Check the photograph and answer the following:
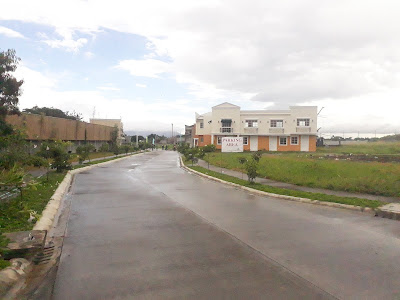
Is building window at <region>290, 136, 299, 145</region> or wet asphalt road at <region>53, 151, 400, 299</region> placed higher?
building window at <region>290, 136, 299, 145</region>

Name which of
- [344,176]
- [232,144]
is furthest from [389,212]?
[232,144]

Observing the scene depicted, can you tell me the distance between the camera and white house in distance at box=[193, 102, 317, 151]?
150 ft

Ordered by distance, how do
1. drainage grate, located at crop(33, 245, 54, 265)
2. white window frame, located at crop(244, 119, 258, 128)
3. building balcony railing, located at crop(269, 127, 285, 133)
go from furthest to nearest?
white window frame, located at crop(244, 119, 258, 128) < building balcony railing, located at crop(269, 127, 285, 133) < drainage grate, located at crop(33, 245, 54, 265)

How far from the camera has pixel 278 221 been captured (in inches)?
312

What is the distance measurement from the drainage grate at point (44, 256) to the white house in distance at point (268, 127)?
41457 mm

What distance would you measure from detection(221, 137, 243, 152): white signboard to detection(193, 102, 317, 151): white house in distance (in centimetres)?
2262

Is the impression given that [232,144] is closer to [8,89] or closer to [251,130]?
[8,89]

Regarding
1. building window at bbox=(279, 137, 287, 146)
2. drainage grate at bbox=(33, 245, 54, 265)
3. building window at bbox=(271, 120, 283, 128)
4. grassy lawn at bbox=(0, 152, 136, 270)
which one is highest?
building window at bbox=(271, 120, 283, 128)

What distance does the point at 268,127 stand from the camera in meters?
46.5

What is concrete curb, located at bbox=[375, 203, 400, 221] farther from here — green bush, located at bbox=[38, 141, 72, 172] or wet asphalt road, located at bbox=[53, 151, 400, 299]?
green bush, located at bbox=[38, 141, 72, 172]

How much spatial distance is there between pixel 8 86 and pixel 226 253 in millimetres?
15227

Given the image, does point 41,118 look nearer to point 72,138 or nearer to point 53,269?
point 72,138

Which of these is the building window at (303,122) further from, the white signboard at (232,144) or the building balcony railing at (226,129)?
the white signboard at (232,144)

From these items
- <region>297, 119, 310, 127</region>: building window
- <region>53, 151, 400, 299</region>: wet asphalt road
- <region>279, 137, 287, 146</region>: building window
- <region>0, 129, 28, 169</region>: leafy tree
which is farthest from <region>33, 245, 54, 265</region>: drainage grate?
<region>297, 119, 310, 127</region>: building window
